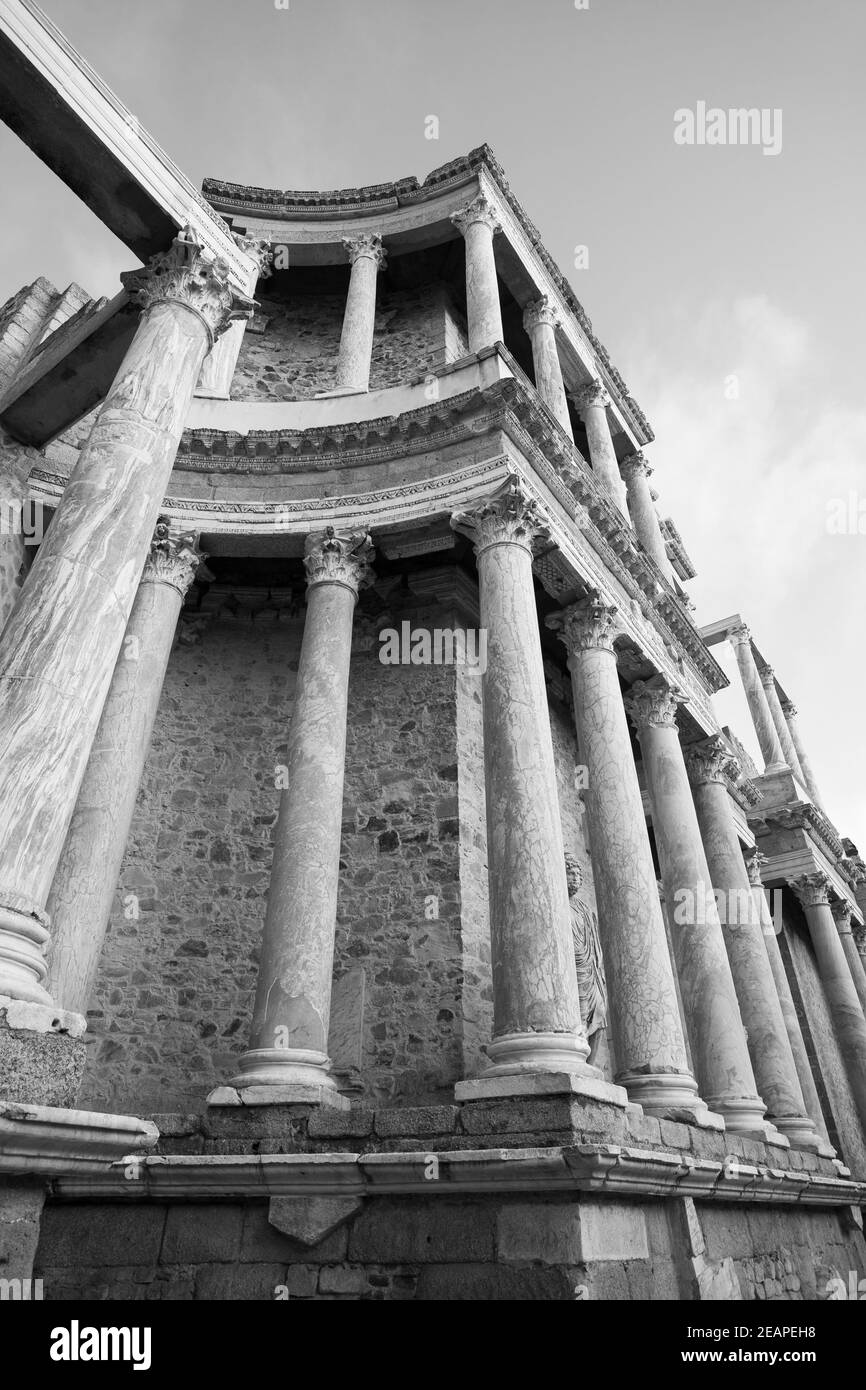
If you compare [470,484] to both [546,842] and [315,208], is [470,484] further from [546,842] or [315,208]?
[315,208]

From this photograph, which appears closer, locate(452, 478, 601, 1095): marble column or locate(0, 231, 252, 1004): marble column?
locate(0, 231, 252, 1004): marble column

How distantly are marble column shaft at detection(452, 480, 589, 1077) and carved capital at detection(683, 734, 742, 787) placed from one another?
6.67 m

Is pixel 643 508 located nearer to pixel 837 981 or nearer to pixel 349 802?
pixel 349 802

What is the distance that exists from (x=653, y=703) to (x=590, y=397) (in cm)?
684

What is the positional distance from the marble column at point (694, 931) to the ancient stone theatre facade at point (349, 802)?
5cm

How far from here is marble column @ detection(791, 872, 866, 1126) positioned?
62.9 ft

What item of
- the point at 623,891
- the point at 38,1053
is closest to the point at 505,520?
the point at 623,891

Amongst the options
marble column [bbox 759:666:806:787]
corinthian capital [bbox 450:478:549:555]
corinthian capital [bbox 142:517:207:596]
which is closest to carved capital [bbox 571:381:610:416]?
corinthian capital [bbox 450:478:549:555]

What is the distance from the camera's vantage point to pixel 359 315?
1280cm

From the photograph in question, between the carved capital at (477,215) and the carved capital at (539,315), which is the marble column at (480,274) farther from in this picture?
the carved capital at (539,315)

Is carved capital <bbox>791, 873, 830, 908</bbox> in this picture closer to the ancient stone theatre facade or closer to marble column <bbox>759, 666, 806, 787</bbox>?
marble column <bbox>759, 666, 806, 787</bbox>

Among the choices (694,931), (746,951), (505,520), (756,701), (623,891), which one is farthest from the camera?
(756,701)

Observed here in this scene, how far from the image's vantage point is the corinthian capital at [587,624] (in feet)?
36.3
